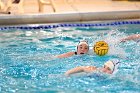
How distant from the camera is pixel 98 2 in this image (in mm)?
10258

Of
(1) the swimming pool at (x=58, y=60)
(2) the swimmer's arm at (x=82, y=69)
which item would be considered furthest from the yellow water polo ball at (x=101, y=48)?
(2) the swimmer's arm at (x=82, y=69)

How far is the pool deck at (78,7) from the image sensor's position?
27.4 ft

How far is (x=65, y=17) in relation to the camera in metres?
8.34

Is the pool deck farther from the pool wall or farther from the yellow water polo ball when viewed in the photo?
the yellow water polo ball

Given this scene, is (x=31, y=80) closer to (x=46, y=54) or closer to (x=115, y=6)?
(x=46, y=54)

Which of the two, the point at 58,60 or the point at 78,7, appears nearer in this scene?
the point at 58,60

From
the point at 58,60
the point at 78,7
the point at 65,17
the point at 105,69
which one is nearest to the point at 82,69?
the point at 105,69

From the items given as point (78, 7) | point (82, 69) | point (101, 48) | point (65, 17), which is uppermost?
point (78, 7)

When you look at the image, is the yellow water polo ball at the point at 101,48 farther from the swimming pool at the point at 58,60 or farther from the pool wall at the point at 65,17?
the pool wall at the point at 65,17

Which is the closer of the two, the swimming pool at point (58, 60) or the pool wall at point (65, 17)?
the swimming pool at point (58, 60)

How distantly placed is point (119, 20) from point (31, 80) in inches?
160

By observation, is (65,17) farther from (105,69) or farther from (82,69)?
(105,69)

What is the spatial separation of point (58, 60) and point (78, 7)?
3745mm

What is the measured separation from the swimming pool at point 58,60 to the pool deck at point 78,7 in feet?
1.05
